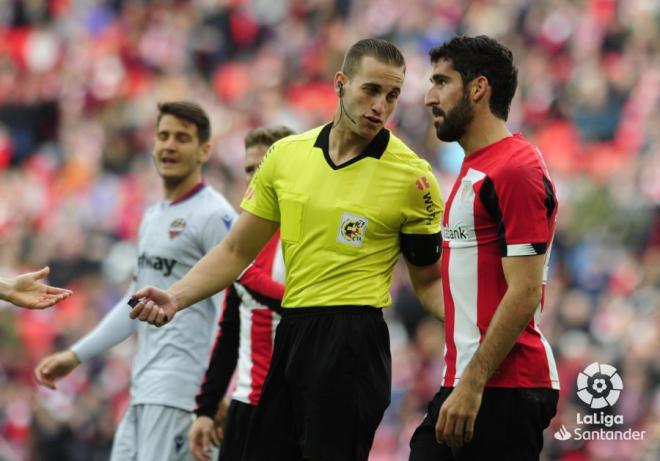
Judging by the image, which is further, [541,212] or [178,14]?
[178,14]

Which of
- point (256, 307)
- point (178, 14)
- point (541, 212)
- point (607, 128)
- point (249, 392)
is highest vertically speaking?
point (178, 14)

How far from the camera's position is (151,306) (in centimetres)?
555

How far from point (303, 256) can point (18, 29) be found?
14572 mm

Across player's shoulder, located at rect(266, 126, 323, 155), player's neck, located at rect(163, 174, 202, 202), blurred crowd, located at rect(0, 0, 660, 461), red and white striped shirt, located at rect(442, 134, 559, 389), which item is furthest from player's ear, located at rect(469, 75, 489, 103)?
blurred crowd, located at rect(0, 0, 660, 461)

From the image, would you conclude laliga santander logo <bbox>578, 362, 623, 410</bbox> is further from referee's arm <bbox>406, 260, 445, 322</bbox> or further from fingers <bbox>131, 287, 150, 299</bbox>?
fingers <bbox>131, 287, 150, 299</bbox>

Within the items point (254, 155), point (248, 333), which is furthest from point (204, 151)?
point (248, 333)

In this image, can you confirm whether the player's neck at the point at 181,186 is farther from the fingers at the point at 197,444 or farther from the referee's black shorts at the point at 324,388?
the referee's black shorts at the point at 324,388

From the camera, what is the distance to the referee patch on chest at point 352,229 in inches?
220

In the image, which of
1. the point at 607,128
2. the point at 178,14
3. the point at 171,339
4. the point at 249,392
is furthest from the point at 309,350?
the point at 178,14

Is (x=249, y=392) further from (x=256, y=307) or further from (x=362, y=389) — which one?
(x=362, y=389)

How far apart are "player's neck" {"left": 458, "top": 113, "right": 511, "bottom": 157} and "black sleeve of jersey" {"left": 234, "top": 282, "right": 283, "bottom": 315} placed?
168 centimetres

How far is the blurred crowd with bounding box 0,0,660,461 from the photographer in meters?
12.6

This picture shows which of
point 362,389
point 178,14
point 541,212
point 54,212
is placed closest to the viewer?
point 541,212

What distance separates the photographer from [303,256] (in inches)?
223
